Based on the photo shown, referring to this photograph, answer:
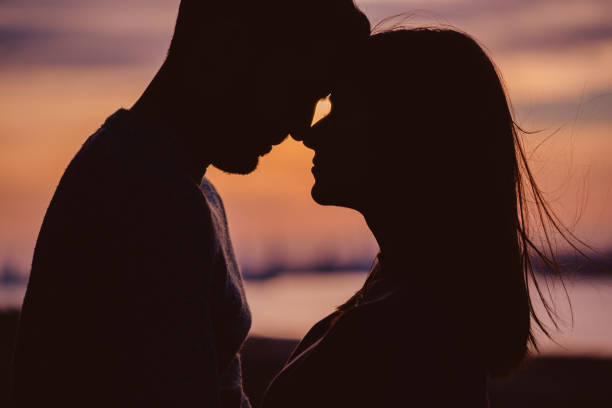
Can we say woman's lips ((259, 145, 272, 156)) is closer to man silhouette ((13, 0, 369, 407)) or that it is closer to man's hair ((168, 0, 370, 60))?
man silhouette ((13, 0, 369, 407))

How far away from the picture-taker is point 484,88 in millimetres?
2488

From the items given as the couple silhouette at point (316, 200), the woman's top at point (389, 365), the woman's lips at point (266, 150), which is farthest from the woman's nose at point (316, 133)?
the woman's top at point (389, 365)

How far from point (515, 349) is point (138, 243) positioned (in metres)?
1.40

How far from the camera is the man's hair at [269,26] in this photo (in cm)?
252

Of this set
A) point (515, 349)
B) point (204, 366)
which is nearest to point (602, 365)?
point (515, 349)

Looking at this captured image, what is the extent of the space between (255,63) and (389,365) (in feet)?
3.93

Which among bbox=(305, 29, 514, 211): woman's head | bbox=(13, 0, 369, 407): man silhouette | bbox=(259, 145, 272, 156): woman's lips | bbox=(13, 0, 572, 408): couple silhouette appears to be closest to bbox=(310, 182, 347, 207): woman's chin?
bbox=(13, 0, 572, 408): couple silhouette

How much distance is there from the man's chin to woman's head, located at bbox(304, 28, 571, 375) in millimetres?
506

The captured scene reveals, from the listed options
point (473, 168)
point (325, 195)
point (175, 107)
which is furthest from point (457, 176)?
point (175, 107)

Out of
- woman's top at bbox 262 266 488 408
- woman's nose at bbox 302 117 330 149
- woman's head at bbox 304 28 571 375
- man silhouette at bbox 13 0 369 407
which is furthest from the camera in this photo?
woman's nose at bbox 302 117 330 149

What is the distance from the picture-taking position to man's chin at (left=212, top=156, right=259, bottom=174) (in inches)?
108

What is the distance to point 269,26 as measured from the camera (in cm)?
260

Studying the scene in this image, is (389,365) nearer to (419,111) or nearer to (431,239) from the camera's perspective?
(431,239)

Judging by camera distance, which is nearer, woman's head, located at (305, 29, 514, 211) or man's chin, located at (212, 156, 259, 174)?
woman's head, located at (305, 29, 514, 211)
